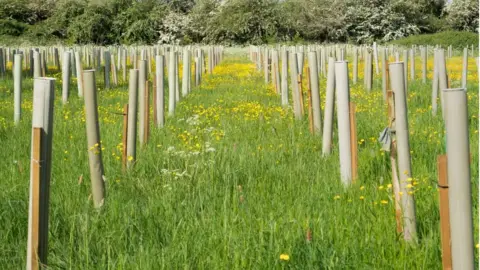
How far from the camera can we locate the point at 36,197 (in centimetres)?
298

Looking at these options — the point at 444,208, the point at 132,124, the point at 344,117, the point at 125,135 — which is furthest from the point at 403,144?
the point at 132,124

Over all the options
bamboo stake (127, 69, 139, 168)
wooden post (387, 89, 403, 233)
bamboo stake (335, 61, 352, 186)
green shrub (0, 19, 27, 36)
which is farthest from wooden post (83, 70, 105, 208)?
green shrub (0, 19, 27, 36)

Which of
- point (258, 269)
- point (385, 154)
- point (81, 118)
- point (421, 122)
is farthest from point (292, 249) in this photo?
point (81, 118)

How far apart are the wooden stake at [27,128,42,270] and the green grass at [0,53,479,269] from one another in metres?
0.17

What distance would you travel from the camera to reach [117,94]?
14062 mm

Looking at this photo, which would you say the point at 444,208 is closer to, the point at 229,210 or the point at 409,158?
the point at 409,158

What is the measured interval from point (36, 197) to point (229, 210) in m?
1.26

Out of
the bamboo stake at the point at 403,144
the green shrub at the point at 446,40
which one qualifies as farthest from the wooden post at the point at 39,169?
the green shrub at the point at 446,40

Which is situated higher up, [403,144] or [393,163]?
[403,144]

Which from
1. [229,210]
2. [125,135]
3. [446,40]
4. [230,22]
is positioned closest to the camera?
[229,210]

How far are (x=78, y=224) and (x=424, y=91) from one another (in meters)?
10.5

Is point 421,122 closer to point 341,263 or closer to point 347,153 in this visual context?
point 347,153

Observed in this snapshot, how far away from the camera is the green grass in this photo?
314 cm

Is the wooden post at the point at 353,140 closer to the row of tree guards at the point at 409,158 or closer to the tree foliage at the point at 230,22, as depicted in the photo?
the row of tree guards at the point at 409,158
